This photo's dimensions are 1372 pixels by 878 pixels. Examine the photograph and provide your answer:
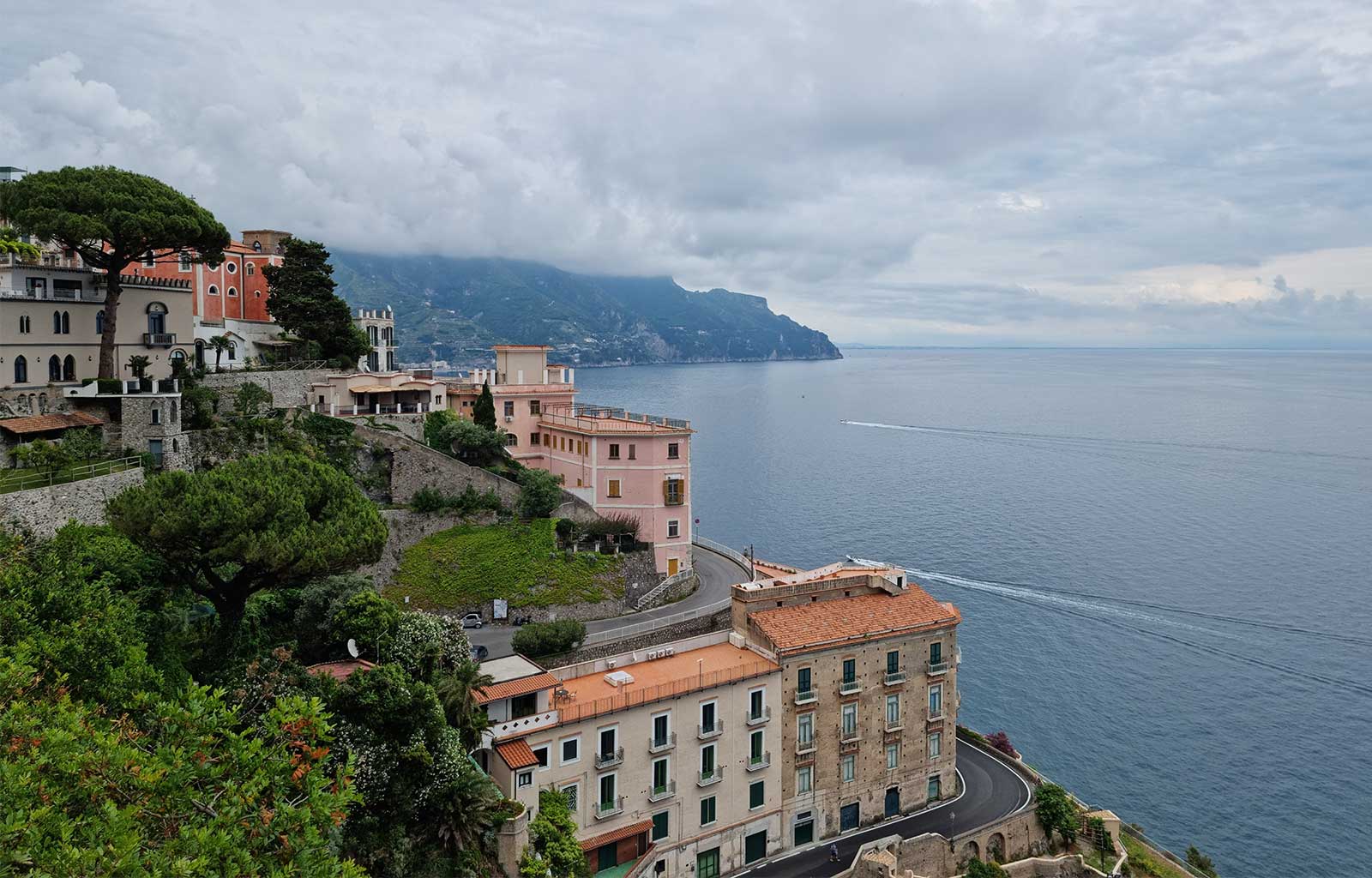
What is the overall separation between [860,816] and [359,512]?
22.5 meters

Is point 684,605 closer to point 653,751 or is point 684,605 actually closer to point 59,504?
point 653,751

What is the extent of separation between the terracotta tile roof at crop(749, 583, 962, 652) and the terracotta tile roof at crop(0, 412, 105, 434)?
29298 mm

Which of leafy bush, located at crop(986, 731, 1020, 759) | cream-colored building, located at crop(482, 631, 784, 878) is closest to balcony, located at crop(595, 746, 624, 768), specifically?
cream-colored building, located at crop(482, 631, 784, 878)

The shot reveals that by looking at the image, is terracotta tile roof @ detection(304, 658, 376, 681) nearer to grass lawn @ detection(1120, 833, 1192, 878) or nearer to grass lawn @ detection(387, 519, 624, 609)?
grass lawn @ detection(387, 519, 624, 609)

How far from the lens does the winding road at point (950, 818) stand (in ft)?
115

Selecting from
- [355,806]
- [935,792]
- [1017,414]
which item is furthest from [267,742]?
[1017,414]

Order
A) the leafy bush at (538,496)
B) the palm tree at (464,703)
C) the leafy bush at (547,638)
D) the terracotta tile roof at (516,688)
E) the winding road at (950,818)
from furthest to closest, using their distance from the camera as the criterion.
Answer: the leafy bush at (538,496) → the leafy bush at (547,638) → the winding road at (950,818) → the terracotta tile roof at (516,688) → the palm tree at (464,703)

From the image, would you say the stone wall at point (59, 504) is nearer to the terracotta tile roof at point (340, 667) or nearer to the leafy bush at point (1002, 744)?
the terracotta tile roof at point (340, 667)

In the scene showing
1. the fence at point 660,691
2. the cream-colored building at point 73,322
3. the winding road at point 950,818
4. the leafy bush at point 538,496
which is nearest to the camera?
the fence at point 660,691

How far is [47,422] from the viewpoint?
39.3 m

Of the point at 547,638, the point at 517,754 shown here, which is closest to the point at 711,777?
the point at 517,754

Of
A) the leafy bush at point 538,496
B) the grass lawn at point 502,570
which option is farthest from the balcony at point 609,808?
the leafy bush at point 538,496

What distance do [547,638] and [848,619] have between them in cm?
1266

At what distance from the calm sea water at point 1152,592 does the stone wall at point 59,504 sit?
41.1m
